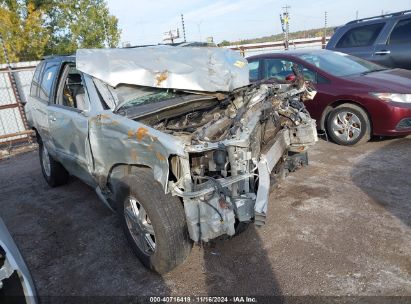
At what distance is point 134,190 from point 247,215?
955 millimetres

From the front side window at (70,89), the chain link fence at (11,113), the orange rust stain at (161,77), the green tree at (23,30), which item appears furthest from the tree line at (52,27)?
the orange rust stain at (161,77)

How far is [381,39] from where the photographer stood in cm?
762

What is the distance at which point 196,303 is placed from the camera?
266cm

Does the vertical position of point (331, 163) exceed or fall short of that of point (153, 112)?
it falls short

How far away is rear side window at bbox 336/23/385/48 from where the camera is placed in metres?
7.77

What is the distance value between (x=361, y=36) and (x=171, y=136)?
23.0ft

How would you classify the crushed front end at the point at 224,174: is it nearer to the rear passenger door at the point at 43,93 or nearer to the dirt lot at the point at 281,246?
A: the dirt lot at the point at 281,246

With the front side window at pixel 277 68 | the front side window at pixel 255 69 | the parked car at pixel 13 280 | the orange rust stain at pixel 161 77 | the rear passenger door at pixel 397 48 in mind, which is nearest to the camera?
the parked car at pixel 13 280

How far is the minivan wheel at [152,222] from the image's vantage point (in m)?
2.73

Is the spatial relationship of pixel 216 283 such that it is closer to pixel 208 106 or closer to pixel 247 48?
pixel 208 106

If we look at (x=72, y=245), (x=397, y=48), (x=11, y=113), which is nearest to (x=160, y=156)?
(x=72, y=245)

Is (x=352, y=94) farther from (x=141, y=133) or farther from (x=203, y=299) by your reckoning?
(x=203, y=299)

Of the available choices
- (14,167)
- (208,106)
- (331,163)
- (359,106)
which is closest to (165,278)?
(208,106)

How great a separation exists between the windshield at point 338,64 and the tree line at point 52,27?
12.4 meters
